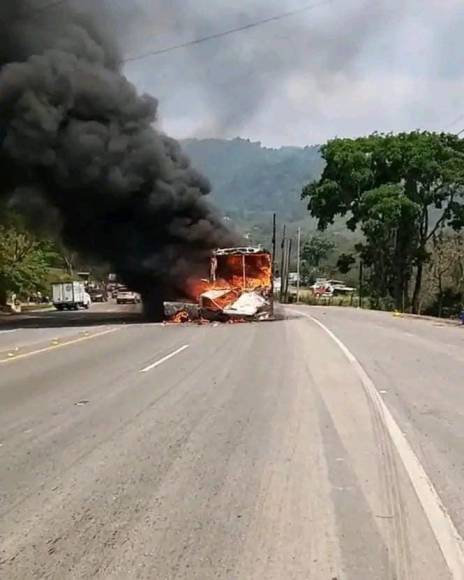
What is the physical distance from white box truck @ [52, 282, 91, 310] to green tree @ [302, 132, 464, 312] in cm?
1759

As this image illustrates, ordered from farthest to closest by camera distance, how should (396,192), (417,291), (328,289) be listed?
(328,289) → (417,291) → (396,192)

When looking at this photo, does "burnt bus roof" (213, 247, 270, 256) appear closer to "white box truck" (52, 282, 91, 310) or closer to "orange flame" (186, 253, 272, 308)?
"orange flame" (186, 253, 272, 308)

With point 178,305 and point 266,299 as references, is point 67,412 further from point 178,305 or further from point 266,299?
point 178,305

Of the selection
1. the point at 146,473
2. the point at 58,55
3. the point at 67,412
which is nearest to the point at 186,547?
the point at 146,473

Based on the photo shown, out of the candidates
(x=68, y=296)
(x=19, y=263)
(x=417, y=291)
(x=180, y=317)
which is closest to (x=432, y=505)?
(x=180, y=317)

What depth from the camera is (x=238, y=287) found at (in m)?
29.7

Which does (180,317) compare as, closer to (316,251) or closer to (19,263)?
(19,263)

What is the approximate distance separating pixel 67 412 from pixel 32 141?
78.5 feet

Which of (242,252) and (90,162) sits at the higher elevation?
(90,162)

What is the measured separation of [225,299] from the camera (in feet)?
96.5

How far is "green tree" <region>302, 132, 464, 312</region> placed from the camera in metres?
49.0

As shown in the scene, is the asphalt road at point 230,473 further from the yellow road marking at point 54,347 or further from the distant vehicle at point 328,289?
the distant vehicle at point 328,289

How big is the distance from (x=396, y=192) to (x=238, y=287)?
22.5m

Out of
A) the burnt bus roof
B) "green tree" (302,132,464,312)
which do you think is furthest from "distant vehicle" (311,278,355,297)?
the burnt bus roof
